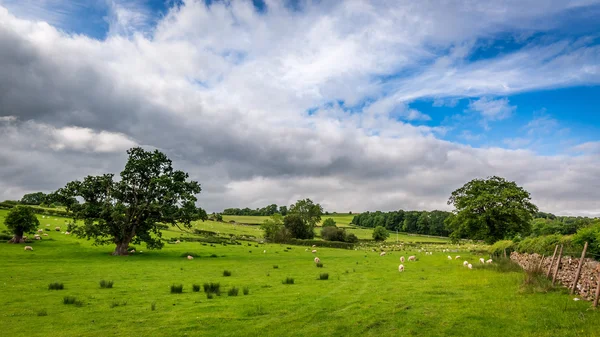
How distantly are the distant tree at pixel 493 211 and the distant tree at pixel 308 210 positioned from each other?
5678cm

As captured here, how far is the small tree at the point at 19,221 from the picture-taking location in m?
43.3

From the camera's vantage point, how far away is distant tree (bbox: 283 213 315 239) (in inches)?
4050

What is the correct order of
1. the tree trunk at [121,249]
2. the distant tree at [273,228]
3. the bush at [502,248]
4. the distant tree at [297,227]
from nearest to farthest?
the bush at [502,248] → the tree trunk at [121,249] → the distant tree at [273,228] → the distant tree at [297,227]

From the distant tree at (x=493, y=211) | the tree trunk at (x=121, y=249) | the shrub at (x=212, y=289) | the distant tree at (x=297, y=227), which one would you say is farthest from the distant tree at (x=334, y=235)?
the shrub at (x=212, y=289)

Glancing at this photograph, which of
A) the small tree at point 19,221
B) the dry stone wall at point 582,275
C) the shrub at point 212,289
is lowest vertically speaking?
the shrub at point 212,289

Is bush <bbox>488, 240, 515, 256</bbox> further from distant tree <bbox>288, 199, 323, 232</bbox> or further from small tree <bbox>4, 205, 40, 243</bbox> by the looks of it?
distant tree <bbox>288, 199, 323, 232</bbox>

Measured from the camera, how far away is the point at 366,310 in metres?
14.0

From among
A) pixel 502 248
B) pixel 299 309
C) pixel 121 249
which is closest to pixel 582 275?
pixel 299 309

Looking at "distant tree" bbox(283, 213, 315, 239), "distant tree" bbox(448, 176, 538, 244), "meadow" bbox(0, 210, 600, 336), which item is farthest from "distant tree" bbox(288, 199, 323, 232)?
"meadow" bbox(0, 210, 600, 336)

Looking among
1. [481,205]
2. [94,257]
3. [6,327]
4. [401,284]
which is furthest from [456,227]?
[6,327]

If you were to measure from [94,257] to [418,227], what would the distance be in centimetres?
14055

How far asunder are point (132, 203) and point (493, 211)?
170 ft

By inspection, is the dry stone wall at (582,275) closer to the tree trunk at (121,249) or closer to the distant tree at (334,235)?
the tree trunk at (121,249)

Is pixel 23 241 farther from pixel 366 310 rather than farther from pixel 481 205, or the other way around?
pixel 481 205
